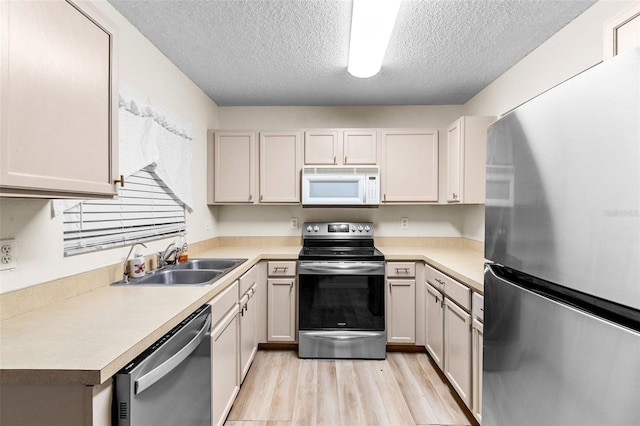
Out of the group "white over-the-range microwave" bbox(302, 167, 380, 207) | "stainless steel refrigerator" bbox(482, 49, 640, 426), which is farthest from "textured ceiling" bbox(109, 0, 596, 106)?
"stainless steel refrigerator" bbox(482, 49, 640, 426)

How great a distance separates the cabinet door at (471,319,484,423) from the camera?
A: 1.72 metres

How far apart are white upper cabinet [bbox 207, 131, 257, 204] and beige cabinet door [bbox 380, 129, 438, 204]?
130 cm

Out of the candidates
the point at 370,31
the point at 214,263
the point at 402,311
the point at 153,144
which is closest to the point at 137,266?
the point at 214,263

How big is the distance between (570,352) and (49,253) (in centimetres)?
185

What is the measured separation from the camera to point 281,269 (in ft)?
9.11

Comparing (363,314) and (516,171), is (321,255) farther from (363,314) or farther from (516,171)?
(516,171)

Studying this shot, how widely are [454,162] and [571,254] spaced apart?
230 centimetres

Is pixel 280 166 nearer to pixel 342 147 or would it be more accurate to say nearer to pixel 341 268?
pixel 342 147

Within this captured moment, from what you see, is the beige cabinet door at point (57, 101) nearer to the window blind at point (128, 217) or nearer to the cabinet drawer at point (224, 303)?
the window blind at point (128, 217)

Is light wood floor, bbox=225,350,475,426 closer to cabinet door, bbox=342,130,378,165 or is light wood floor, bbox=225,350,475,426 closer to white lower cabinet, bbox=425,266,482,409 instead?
white lower cabinet, bbox=425,266,482,409

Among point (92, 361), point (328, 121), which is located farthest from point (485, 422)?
point (328, 121)

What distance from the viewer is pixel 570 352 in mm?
699

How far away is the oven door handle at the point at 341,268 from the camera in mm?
2676

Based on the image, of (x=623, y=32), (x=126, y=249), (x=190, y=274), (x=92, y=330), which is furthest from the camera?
(x=190, y=274)
